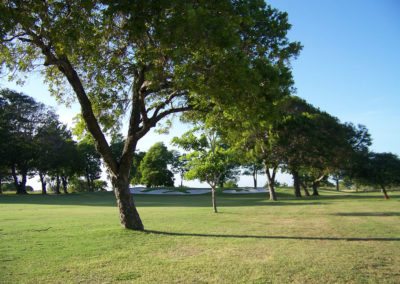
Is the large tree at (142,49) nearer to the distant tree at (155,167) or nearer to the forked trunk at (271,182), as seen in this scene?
the forked trunk at (271,182)

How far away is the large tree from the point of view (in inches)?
359

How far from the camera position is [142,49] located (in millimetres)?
10750

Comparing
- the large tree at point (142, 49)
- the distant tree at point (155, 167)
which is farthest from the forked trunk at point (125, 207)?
the distant tree at point (155, 167)

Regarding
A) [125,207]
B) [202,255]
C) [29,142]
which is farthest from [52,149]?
[202,255]

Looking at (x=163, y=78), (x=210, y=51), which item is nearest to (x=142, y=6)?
(x=210, y=51)

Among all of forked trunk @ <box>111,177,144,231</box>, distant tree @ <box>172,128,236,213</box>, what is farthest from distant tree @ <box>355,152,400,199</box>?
forked trunk @ <box>111,177,144,231</box>

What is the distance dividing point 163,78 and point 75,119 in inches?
234

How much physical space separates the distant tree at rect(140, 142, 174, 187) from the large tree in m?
54.5

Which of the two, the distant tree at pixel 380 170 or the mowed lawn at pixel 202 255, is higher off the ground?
the distant tree at pixel 380 170

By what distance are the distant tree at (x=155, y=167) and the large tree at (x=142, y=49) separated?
5450cm

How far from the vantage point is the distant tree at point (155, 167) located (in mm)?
68875

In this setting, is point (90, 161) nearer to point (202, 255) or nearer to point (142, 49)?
point (142, 49)

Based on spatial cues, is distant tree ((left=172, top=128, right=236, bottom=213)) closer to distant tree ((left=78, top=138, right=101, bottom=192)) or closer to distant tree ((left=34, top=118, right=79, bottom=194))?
distant tree ((left=34, top=118, right=79, bottom=194))

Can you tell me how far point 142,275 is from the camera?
7.00 metres
